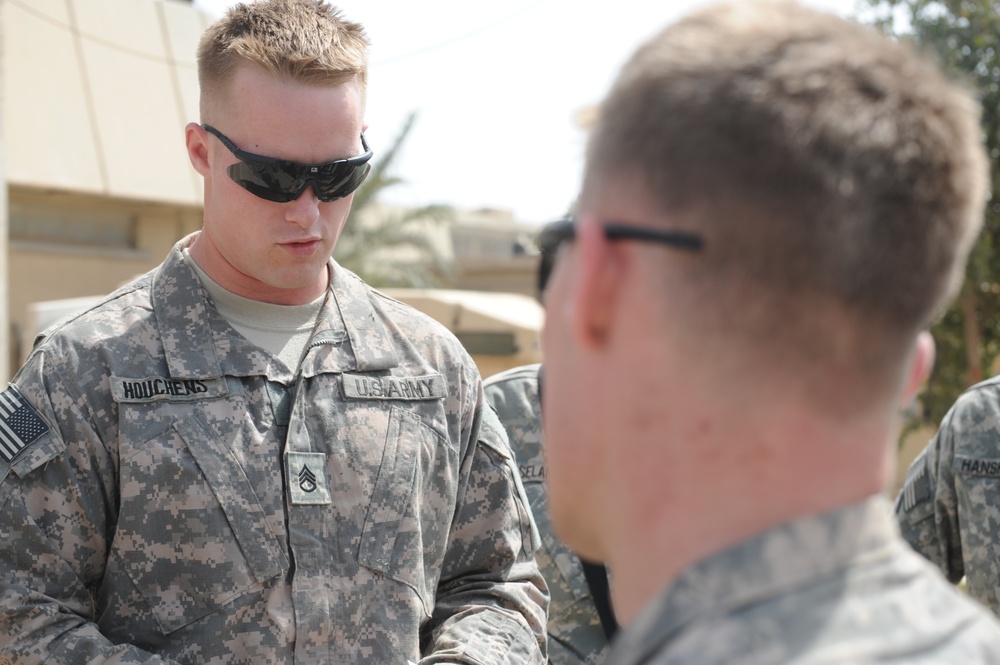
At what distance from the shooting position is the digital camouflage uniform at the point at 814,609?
109 cm

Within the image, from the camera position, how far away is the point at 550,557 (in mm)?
3779

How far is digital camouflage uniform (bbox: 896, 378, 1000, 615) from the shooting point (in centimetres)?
349

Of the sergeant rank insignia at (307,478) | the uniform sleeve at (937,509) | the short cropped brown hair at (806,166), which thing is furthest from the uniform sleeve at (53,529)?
the uniform sleeve at (937,509)

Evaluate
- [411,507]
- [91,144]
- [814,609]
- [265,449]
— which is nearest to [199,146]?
[265,449]

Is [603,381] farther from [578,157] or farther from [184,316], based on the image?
[184,316]

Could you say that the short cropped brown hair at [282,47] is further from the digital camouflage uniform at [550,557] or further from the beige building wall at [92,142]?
the beige building wall at [92,142]

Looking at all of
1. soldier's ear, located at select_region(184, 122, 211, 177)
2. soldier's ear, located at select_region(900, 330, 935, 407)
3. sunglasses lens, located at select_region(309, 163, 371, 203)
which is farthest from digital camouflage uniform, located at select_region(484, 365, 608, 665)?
soldier's ear, located at select_region(900, 330, 935, 407)

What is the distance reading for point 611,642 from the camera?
3572 mm

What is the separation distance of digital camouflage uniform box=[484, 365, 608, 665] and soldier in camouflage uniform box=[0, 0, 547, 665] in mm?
757

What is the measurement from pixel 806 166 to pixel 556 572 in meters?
2.78

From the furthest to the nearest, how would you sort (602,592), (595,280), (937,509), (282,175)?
1. (937,509)
2. (602,592)
3. (282,175)
4. (595,280)

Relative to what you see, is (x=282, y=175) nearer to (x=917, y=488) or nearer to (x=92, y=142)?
(x=917, y=488)

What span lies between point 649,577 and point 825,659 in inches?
8.6

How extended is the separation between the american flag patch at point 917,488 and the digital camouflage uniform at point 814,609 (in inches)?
103
